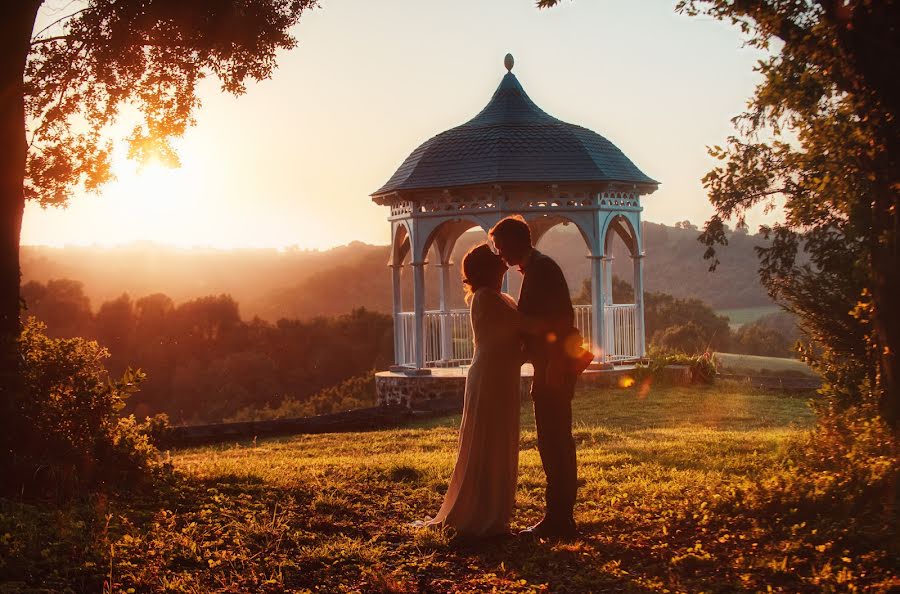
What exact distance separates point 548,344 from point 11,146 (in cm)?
535

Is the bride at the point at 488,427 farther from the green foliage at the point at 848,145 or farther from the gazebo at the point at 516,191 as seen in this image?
the gazebo at the point at 516,191

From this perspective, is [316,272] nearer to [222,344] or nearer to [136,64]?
[222,344]

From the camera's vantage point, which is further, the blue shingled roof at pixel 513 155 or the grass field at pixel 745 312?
the grass field at pixel 745 312

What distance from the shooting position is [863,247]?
11688mm

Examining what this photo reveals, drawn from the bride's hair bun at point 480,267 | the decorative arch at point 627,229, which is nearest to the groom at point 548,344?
the bride's hair bun at point 480,267

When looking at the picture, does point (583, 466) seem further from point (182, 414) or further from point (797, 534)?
point (182, 414)

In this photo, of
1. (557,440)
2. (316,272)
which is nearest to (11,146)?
(557,440)

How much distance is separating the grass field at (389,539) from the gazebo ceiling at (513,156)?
949 centimetres

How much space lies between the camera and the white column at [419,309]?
21.4 m

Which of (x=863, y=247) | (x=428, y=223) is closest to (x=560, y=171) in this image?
(x=428, y=223)

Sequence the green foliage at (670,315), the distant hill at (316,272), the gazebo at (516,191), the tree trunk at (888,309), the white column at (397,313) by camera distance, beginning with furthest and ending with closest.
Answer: the distant hill at (316,272)
the green foliage at (670,315)
the white column at (397,313)
the gazebo at (516,191)
the tree trunk at (888,309)

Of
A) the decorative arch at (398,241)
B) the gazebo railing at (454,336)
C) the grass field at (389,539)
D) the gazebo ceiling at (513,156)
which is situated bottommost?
the grass field at (389,539)

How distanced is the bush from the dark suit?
12.5 feet

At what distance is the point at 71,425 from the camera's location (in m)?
9.18
